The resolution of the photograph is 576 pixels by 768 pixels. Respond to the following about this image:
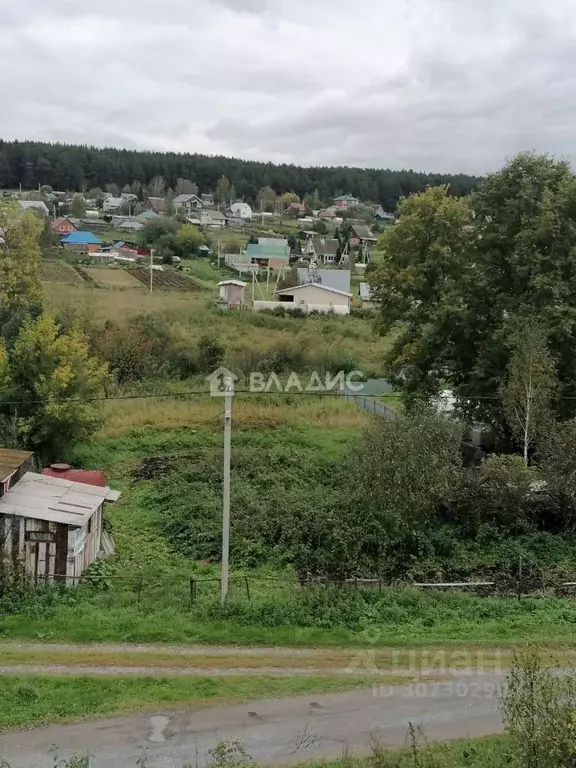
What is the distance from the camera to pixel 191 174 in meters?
154

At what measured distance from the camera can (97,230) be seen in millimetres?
93062

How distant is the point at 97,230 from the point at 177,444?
75.8 metres

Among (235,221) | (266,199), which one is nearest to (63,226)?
(235,221)

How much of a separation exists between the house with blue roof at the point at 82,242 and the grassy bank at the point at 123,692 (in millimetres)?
66749

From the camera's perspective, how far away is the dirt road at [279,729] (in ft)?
28.7

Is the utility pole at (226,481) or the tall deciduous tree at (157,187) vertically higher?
the tall deciduous tree at (157,187)

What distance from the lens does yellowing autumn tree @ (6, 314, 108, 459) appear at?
1991 cm

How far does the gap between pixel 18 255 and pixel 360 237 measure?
2862 inches

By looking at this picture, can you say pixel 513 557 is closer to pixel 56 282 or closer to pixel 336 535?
pixel 336 535

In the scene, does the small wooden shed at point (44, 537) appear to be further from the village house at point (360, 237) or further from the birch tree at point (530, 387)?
the village house at point (360, 237)

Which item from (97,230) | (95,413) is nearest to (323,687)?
(95,413)

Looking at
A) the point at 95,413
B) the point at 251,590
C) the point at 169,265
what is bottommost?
the point at 251,590

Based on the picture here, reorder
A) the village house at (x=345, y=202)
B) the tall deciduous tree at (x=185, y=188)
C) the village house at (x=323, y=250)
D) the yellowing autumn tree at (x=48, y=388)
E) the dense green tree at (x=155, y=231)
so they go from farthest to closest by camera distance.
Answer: the village house at (x=345, y=202)
the tall deciduous tree at (x=185, y=188)
the village house at (x=323, y=250)
the dense green tree at (x=155, y=231)
the yellowing autumn tree at (x=48, y=388)

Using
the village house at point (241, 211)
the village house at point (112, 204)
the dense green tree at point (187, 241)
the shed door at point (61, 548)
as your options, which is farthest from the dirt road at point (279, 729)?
the village house at point (241, 211)
